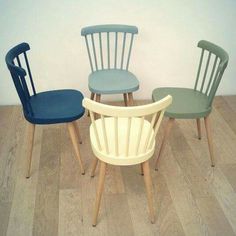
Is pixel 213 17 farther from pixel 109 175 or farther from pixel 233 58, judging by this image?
pixel 109 175

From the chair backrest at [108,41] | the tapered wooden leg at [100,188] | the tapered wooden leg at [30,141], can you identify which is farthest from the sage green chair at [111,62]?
the tapered wooden leg at [100,188]

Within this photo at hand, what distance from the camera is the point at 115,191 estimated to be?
5.72ft

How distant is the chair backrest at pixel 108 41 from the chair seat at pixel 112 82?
10 cm

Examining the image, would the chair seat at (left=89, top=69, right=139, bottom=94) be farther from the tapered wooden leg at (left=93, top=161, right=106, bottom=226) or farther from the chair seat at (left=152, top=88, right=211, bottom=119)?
the tapered wooden leg at (left=93, top=161, right=106, bottom=226)

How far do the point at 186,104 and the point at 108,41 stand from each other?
793 mm

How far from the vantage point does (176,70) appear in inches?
101

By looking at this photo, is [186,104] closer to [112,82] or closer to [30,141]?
[112,82]

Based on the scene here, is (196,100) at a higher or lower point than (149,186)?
higher

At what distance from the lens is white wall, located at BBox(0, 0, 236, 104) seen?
2182mm

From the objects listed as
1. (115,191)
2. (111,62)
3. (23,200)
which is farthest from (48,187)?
(111,62)

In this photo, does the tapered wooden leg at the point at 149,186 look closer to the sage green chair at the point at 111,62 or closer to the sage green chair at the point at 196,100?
the sage green chair at the point at 196,100

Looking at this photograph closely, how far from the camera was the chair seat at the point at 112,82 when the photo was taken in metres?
1.89

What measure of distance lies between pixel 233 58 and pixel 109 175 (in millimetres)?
1634

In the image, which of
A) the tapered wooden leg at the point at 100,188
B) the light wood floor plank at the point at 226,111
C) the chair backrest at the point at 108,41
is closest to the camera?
the tapered wooden leg at the point at 100,188
